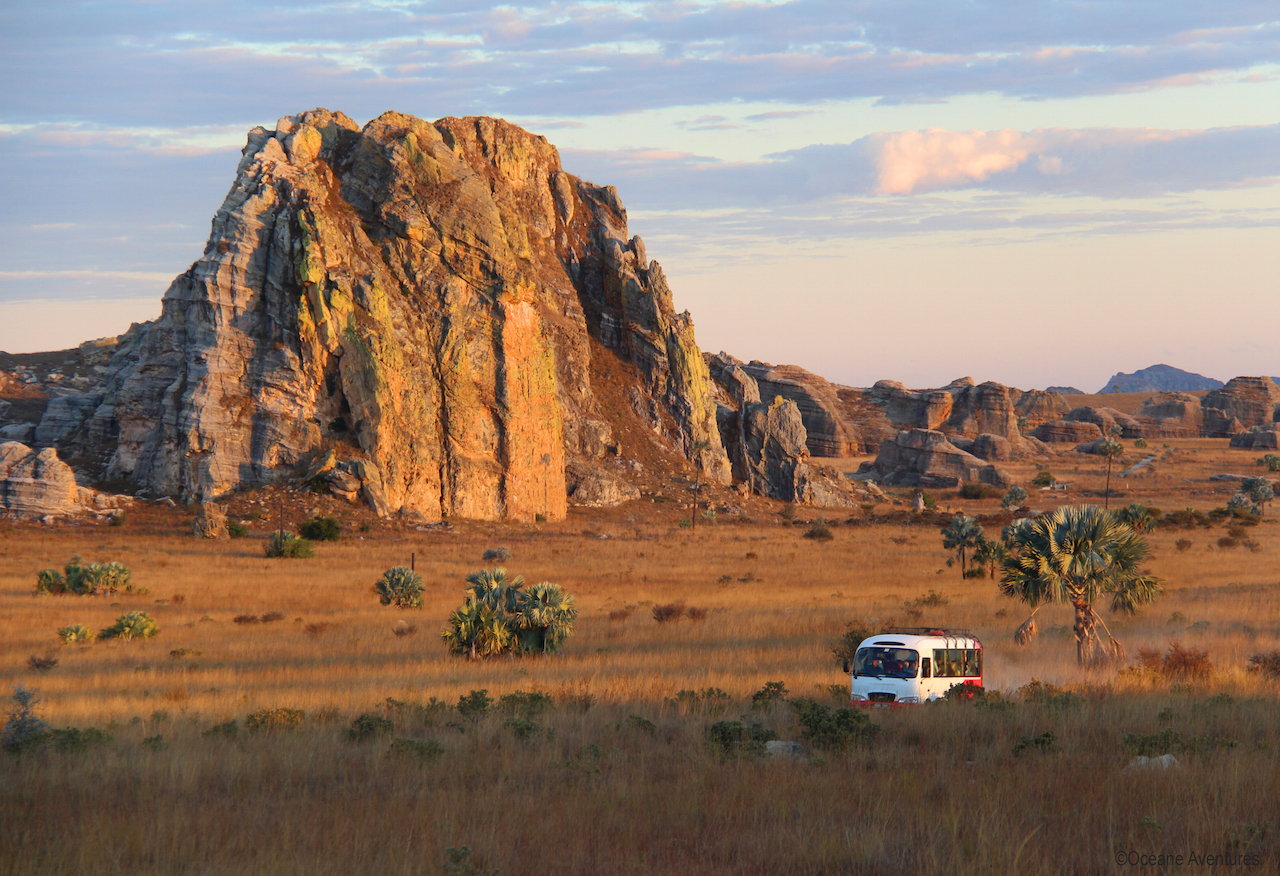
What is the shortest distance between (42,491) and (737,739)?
59.6 metres

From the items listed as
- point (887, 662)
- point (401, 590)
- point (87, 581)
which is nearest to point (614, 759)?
point (887, 662)

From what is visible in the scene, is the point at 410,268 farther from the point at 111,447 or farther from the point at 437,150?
the point at 111,447

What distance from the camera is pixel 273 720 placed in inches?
546

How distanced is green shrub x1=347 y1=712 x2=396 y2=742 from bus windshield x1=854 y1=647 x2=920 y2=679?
8.02 metres

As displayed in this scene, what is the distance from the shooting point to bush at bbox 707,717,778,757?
11.7m

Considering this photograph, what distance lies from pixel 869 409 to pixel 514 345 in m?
99.4

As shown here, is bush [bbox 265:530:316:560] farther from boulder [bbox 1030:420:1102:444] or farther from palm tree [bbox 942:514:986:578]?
boulder [bbox 1030:420:1102:444]

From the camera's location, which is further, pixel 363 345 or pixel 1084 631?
pixel 363 345

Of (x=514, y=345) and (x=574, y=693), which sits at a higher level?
(x=514, y=345)

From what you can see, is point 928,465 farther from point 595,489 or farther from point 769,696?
point 769,696

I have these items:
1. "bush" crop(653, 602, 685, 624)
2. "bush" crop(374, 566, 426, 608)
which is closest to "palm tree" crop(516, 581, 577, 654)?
"bush" crop(653, 602, 685, 624)

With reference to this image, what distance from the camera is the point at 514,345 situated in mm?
73062

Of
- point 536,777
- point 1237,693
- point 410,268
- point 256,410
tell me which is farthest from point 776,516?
point 536,777

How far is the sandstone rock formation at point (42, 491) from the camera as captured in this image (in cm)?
5700
